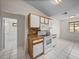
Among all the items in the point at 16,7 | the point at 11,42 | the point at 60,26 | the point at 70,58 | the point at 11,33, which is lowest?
the point at 70,58

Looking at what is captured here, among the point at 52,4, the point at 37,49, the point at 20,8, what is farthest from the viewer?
the point at 52,4

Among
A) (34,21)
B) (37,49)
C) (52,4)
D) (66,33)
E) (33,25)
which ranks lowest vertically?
(37,49)

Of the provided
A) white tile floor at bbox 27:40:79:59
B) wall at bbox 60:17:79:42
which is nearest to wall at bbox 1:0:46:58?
white tile floor at bbox 27:40:79:59

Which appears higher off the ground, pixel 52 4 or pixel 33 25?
pixel 52 4

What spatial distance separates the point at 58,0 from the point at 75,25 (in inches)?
214

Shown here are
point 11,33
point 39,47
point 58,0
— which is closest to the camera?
point 58,0

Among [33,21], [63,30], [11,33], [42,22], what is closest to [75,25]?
[63,30]

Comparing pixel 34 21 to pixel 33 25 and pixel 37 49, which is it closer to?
pixel 33 25

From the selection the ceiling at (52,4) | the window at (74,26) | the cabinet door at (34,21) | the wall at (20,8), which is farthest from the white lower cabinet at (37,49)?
the window at (74,26)

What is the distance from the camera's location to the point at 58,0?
2.89m

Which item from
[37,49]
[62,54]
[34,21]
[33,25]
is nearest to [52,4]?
[34,21]

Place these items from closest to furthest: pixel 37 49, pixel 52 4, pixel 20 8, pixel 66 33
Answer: pixel 37 49, pixel 20 8, pixel 52 4, pixel 66 33

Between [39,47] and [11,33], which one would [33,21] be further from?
[11,33]

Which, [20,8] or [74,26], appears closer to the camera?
[20,8]
